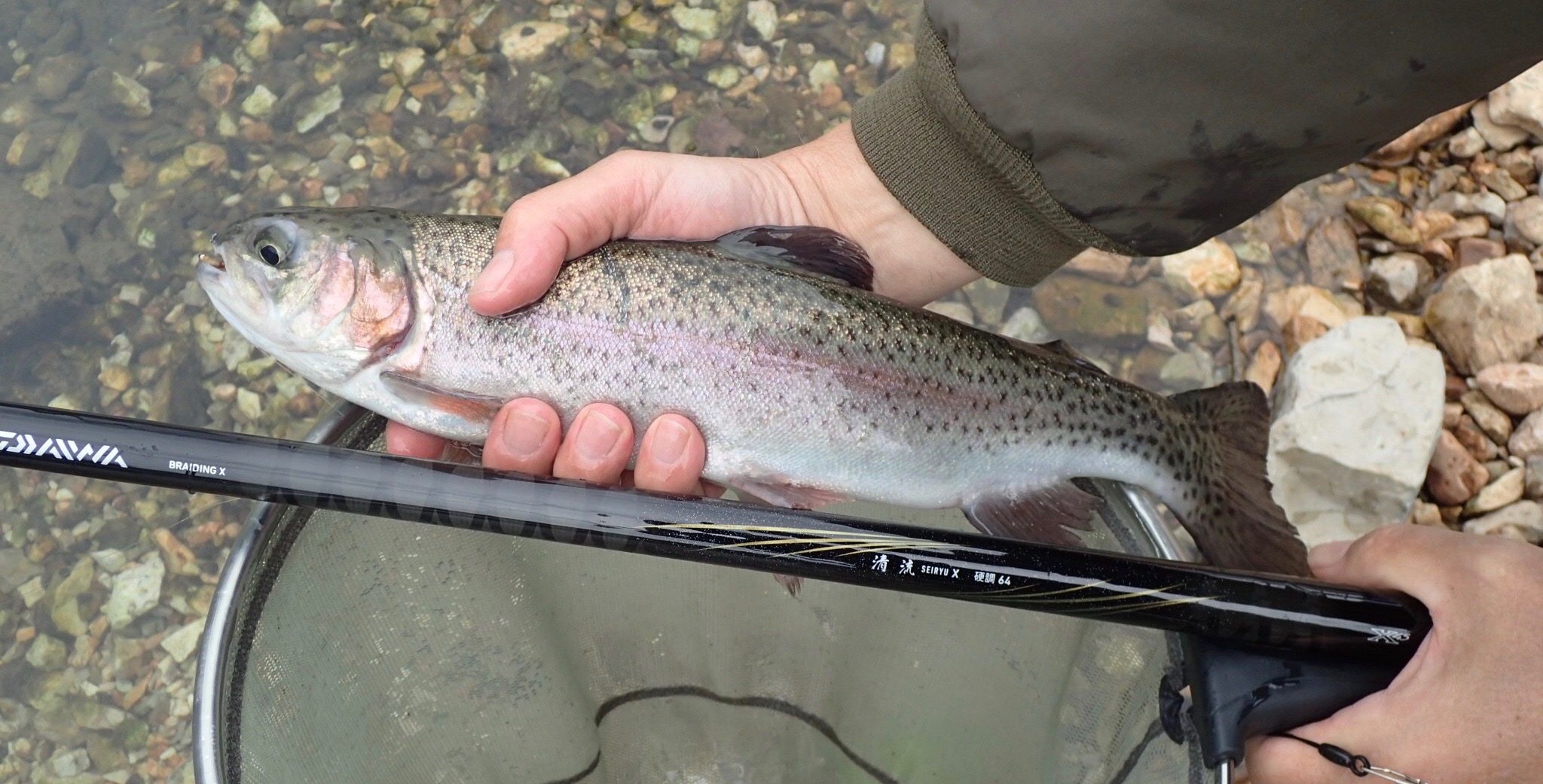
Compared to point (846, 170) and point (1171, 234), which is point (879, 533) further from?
point (846, 170)

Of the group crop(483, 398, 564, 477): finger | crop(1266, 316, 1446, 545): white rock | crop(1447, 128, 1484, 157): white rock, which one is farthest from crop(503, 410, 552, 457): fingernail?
crop(1447, 128, 1484, 157): white rock

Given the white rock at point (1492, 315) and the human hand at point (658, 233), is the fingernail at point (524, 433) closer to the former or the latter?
the human hand at point (658, 233)

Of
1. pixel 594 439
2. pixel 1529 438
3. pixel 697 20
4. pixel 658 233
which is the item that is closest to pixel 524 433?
pixel 594 439

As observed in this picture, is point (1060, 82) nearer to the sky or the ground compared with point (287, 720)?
nearer to the sky

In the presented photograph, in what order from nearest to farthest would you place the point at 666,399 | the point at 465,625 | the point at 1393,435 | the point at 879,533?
the point at 879,533, the point at 666,399, the point at 465,625, the point at 1393,435

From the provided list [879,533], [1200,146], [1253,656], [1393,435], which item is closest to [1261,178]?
[1200,146]

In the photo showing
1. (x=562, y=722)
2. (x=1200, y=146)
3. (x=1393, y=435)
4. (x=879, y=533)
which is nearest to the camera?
(x=879, y=533)
